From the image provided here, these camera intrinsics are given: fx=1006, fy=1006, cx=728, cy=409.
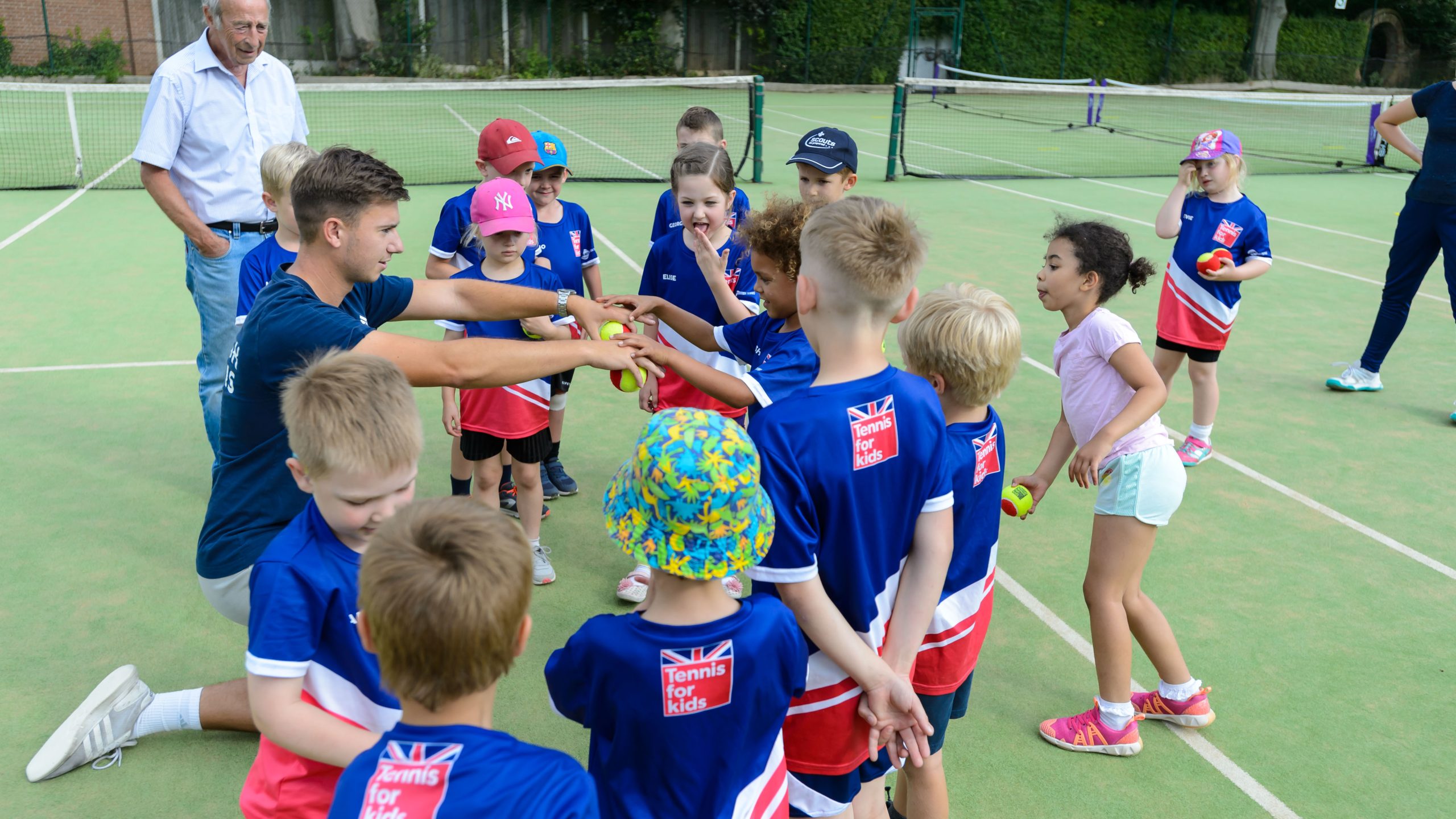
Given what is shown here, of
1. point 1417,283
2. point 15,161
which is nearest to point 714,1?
point 15,161

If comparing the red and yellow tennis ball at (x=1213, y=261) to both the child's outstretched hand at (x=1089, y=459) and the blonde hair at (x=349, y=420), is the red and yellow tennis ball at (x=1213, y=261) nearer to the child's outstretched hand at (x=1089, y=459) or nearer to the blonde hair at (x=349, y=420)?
the child's outstretched hand at (x=1089, y=459)

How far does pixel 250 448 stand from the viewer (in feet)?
9.77

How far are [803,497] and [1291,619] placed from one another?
3.51 m

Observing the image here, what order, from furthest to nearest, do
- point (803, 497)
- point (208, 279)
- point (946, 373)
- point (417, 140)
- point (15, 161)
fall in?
point (417, 140)
point (15, 161)
point (208, 279)
point (946, 373)
point (803, 497)

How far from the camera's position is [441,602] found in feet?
5.46

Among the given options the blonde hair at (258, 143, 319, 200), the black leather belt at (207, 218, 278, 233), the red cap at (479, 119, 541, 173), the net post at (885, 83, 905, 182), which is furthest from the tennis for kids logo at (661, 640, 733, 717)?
the net post at (885, 83, 905, 182)

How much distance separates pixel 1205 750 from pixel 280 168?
4498mm

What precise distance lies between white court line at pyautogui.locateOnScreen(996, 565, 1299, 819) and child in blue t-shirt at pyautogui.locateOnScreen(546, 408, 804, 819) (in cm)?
235

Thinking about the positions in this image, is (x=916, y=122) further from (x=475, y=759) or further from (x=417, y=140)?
(x=475, y=759)

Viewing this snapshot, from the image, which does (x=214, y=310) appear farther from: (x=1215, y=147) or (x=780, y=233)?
(x=1215, y=147)

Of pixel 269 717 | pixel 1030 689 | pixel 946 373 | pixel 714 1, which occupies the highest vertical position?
pixel 714 1

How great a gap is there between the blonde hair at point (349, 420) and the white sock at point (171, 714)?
1.98 m

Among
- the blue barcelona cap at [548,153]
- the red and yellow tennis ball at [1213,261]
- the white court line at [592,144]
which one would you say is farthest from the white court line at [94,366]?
the white court line at [592,144]

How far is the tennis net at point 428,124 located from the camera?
49.1 ft
